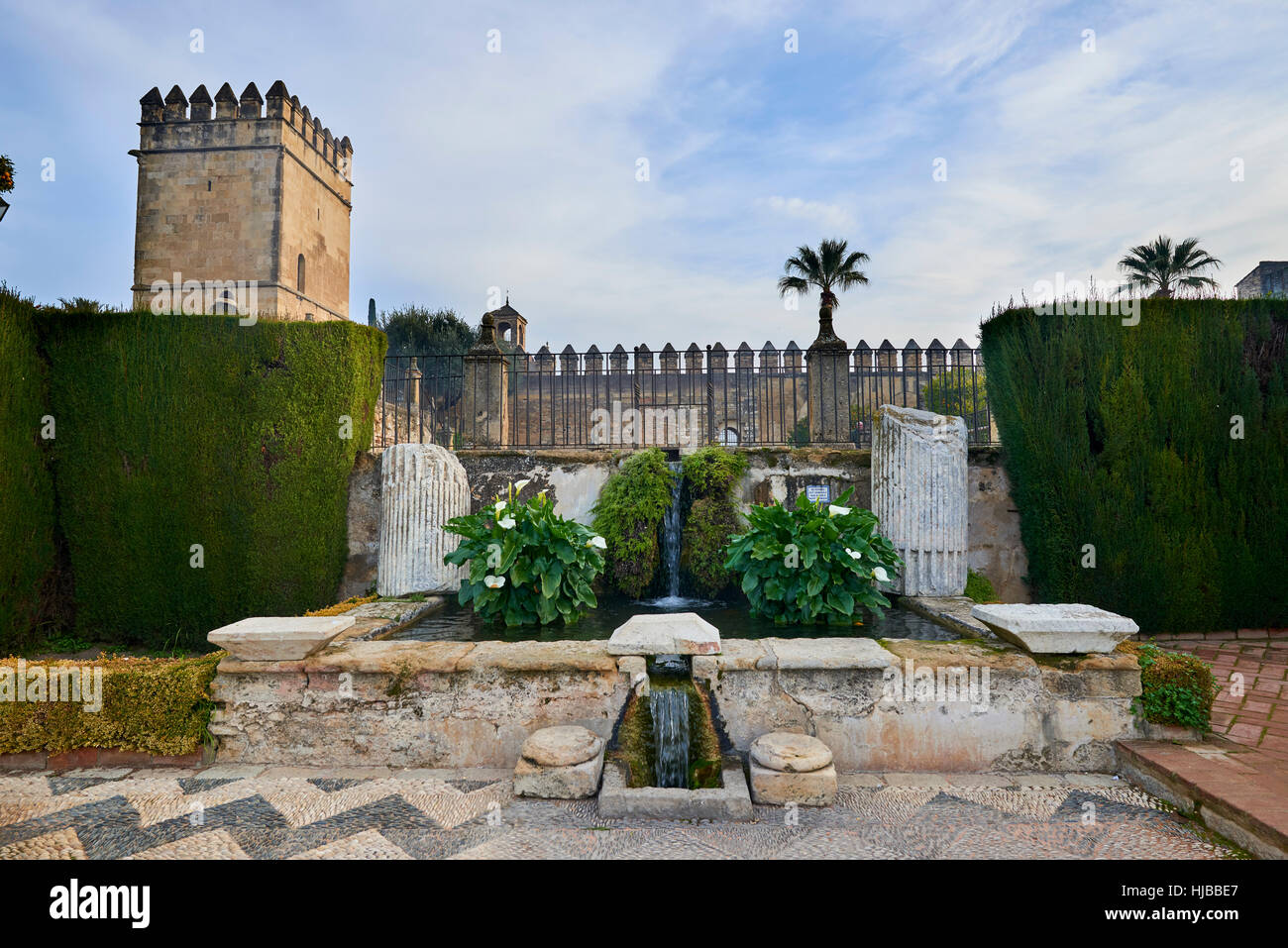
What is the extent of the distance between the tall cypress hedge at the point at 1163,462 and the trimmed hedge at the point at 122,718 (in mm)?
6507

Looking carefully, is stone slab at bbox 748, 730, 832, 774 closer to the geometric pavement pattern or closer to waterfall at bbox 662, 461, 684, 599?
the geometric pavement pattern

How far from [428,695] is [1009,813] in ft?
9.05

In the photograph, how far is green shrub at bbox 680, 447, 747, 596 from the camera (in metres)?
5.98

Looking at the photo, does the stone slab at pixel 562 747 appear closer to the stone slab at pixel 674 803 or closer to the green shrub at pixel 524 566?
the stone slab at pixel 674 803

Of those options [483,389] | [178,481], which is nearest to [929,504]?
[483,389]

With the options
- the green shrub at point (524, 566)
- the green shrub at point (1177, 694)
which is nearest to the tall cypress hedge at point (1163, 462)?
the green shrub at point (1177, 694)

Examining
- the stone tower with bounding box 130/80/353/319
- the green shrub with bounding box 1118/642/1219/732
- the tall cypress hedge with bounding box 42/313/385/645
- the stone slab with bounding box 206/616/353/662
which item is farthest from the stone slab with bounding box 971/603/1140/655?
the stone tower with bounding box 130/80/353/319

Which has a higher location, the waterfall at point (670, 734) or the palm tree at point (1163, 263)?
the palm tree at point (1163, 263)

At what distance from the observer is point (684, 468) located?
21.1 feet

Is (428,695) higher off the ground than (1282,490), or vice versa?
(1282,490)

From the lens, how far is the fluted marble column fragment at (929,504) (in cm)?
519
